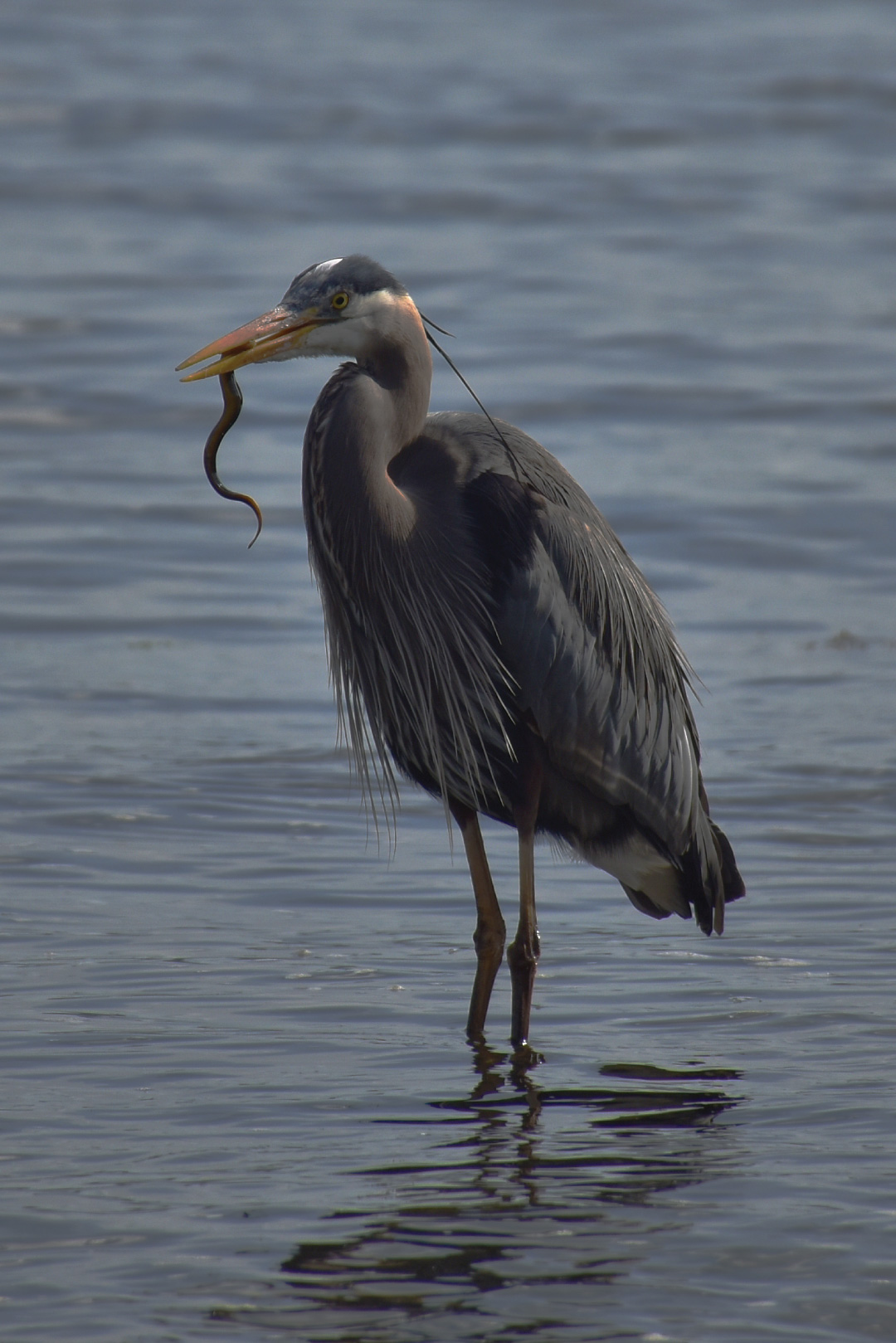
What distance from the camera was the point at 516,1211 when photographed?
4121 millimetres

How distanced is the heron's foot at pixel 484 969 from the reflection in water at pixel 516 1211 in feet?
0.47

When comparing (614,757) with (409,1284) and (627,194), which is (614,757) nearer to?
(409,1284)

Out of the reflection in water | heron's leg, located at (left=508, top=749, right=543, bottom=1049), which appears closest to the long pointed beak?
heron's leg, located at (left=508, top=749, right=543, bottom=1049)

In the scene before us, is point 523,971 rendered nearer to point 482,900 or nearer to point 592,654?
point 482,900

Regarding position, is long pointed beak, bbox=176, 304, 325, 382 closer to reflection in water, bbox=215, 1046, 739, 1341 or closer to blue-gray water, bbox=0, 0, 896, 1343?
blue-gray water, bbox=0, 0, 896, 1343

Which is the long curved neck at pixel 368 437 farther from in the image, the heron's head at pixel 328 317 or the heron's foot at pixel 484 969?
the heron's foot at pixel 484 969

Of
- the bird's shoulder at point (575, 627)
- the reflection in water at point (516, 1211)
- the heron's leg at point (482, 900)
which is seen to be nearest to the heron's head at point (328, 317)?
the bird's shoulder at point (575, 627)

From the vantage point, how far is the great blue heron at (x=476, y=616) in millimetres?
5031

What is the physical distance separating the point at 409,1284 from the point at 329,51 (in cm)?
2998

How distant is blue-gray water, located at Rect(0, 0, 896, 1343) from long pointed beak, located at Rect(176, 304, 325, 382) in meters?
1.69

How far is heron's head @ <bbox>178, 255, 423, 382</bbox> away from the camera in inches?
195

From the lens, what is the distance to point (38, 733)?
7910mm

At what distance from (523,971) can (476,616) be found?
94 cm

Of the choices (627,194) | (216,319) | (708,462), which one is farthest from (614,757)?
(627,194)
